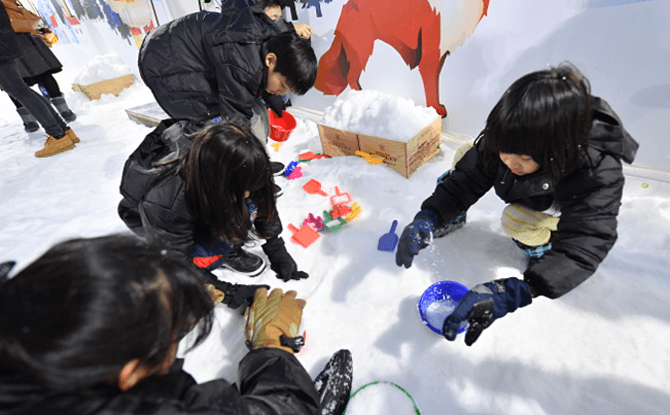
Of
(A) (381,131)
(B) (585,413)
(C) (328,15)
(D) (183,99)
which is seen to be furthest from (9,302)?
(C) (328,15)

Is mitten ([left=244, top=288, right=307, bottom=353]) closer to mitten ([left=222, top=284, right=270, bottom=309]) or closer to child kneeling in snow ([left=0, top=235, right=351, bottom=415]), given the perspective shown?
mitten ([left=222, top=284, right=270, bottom=309])

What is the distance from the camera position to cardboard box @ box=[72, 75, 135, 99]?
473cm

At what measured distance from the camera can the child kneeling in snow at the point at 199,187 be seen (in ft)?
3.04

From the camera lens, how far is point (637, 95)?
1.54m

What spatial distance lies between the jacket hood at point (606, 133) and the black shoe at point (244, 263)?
143 centimetres

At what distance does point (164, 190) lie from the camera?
1.03 meters

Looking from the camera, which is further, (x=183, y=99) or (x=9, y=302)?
(x=183, y=99)

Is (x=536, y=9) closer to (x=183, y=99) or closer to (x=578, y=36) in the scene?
(x=578, y=36)

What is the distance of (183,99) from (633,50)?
91.6 inches

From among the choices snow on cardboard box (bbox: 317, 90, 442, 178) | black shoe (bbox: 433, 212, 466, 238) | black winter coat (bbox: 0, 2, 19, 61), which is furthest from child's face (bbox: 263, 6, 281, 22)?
black shoe (bbox: 433, 212, 466, 238)

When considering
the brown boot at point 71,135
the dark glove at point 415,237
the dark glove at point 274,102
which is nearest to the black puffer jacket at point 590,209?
the dark glove at point 415,237

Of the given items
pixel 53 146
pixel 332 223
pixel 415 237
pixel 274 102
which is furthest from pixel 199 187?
pixel 53 146

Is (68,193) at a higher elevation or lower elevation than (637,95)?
lower

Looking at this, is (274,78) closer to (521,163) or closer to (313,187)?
(313,187)
